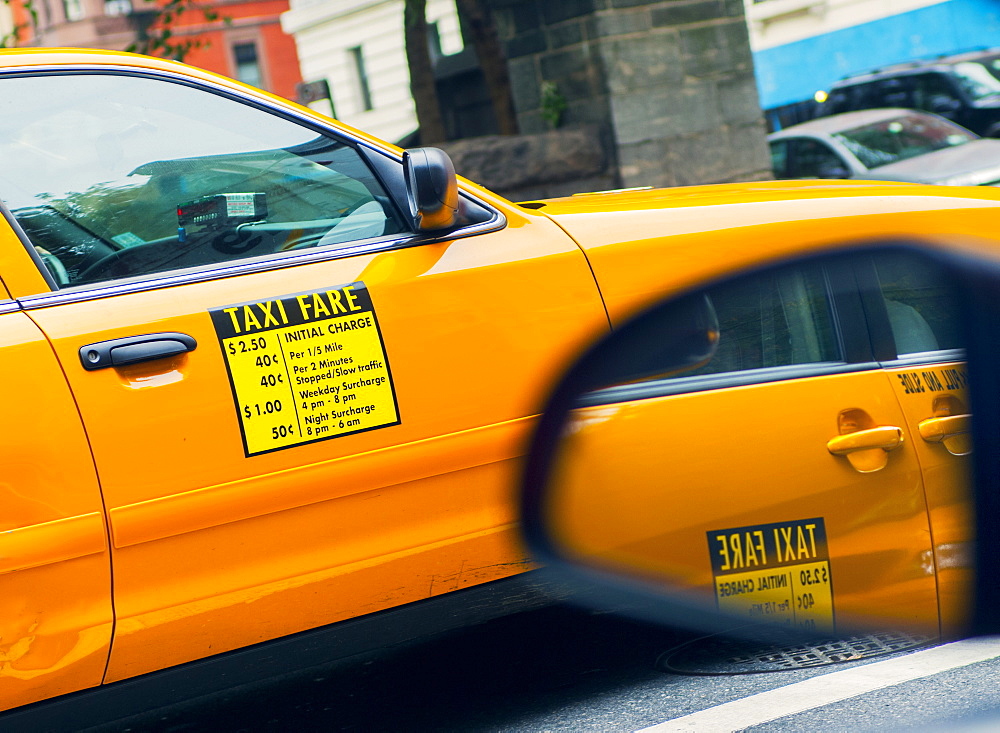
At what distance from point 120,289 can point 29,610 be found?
66 centimetres

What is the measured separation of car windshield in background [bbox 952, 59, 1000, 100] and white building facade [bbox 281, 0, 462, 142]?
1509 cm

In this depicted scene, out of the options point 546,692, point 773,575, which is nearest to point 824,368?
point 773,575

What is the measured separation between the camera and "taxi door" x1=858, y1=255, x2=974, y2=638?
3.90 feet

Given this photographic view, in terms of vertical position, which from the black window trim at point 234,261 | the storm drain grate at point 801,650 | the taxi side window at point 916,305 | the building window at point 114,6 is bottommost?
the storm drain grate at point 801,650

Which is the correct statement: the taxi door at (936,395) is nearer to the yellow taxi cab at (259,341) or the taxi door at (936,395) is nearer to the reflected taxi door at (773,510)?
the reflected taxi door at (773,510)

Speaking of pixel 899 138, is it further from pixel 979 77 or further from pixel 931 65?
pixel 931 65

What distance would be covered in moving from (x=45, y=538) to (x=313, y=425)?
0.55 m

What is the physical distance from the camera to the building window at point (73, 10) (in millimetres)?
37219

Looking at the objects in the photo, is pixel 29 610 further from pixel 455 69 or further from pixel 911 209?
pixel 455 69

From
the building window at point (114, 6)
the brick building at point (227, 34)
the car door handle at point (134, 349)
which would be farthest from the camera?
the building window at point (114, 6)

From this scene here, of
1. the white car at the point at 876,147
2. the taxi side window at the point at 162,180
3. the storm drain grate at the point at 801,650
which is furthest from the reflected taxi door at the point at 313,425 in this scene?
the white car at the point at 876,147

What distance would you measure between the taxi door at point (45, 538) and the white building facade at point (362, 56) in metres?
25.1

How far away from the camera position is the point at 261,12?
3941 centimetres

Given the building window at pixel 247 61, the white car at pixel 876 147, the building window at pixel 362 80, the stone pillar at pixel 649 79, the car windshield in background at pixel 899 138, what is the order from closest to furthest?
the stone pillar at pixel 649 79 < the white car at pixel 876 147 < the car windshield in background at pixel 899 138 < the building window at pixel 362 80 < the building window at pixel 247 61
